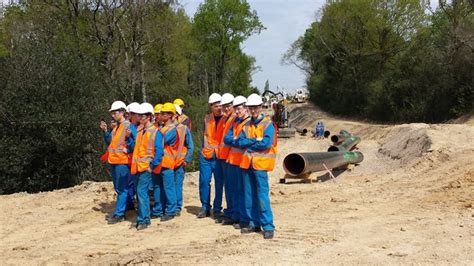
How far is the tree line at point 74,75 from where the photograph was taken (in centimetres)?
1565

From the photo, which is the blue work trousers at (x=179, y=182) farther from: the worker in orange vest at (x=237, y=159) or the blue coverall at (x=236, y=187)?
the worker in orange vest at (x=237, y=159)

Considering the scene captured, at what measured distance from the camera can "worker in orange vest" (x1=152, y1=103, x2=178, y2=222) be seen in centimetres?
834

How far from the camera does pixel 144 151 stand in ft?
26.2

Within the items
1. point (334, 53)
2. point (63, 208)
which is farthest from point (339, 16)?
point (63, 208)

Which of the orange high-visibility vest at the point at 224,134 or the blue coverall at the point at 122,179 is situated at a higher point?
the orange high-visibility vest at the point at 224,134

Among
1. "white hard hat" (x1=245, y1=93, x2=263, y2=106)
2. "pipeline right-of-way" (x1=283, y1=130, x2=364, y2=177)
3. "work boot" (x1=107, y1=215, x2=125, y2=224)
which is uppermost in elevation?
"white hard hat" (x1=245, y1=93, x2=263, y2=106)

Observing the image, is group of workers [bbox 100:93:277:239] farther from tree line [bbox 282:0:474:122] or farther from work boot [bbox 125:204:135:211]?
tree line [bbox 282:0:474:122]

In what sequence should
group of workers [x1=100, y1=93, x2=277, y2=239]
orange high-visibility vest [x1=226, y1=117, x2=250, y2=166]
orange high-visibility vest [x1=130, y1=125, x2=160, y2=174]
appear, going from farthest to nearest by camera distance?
1. orange high-visibility vest [x1=130, y1=125, x2=160, y2=174]
2. orange high-visibility vest [x1=226, y1=117, x2=250, y2=166]
3. group of workers [x1=100, y1=93, x2=277, y2=239]

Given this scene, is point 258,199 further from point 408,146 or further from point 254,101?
point 408,146

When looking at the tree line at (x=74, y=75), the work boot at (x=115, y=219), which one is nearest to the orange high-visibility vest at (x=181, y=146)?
the work boot at (x=115, y=219)

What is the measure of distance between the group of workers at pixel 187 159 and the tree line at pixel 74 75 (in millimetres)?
7890

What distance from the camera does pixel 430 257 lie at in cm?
592

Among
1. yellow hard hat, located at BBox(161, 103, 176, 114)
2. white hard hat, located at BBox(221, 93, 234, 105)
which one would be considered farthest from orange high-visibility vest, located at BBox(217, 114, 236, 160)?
yellow hard hat, located at BBox(161, 103, 176, 114)

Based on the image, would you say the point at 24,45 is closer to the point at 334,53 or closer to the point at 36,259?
the point at 36,259
